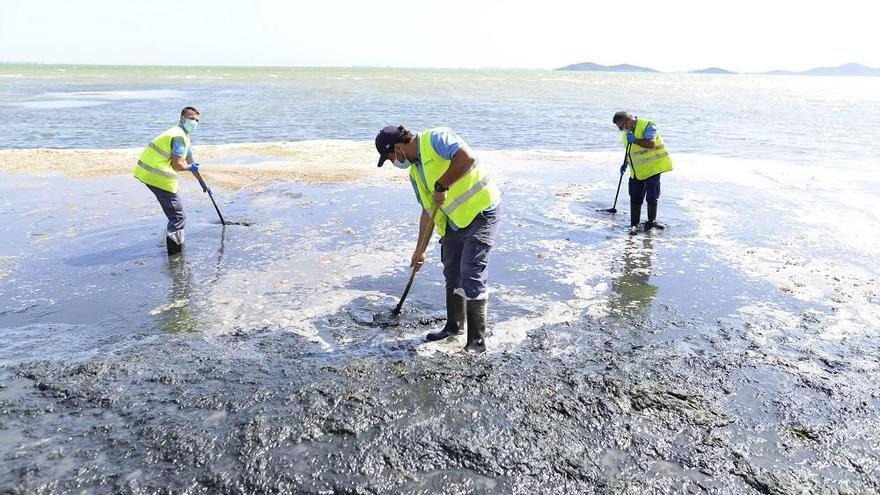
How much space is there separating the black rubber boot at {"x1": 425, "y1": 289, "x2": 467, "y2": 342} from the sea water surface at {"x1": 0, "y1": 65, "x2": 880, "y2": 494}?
3.3 inches

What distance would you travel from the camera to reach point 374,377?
3906mm

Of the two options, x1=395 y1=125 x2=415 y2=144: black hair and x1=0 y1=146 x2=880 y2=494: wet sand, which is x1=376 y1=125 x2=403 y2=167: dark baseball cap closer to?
x1=395 y1=125 x2=415 y2=144: black hair

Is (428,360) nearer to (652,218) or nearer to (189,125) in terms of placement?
(189,125)

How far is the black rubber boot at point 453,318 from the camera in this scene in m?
4.52

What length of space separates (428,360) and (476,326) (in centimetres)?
43

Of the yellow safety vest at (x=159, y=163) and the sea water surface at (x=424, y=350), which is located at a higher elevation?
the yellow safety vest at (x=159, y=163)

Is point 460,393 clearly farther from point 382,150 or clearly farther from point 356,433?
point 382,150

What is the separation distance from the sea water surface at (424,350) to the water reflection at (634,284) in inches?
1.2

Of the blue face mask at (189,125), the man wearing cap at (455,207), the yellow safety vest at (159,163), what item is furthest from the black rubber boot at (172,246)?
the man wearing cap at (455,207)

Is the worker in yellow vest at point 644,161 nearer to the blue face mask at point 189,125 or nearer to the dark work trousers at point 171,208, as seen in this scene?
the blue face mask at point 189,125

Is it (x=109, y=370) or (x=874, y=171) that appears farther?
(x=874, y=171)

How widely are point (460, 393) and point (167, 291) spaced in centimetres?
331

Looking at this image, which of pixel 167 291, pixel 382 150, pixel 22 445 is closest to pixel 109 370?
pixel 22 445

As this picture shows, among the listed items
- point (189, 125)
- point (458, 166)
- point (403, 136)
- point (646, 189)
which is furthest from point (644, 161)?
point (189, 125)
